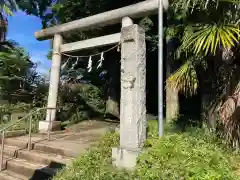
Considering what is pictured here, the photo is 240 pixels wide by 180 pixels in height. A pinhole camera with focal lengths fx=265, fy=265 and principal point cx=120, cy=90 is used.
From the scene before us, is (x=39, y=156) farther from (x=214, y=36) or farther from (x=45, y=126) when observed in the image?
(x=214, y=36)

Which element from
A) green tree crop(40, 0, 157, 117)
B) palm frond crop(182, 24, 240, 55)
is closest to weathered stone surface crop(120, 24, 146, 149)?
palm frond crop(182, 24, 240, 55)

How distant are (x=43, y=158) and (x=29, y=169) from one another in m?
0.40

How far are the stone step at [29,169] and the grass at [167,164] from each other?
0.45 metres

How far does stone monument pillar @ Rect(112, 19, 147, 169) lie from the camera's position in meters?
4.56

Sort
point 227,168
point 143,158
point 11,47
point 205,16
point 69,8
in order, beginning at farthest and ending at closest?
point 11,47 → point 69,8 → point 205,16 → point 143,158 → point 227,168

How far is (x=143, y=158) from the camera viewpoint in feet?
13.9

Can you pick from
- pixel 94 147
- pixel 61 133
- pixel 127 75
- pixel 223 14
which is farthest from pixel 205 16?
pixel 61 133

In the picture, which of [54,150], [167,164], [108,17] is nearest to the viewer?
[167,164]

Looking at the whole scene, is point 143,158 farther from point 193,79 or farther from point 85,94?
point 85,94

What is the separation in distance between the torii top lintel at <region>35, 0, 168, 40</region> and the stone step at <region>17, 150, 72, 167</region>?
13.5 feet

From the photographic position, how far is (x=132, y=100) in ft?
15.4

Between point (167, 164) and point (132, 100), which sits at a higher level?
point (132, 100)

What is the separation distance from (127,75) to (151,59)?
769cm

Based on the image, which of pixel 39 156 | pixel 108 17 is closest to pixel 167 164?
pixel 39 156
